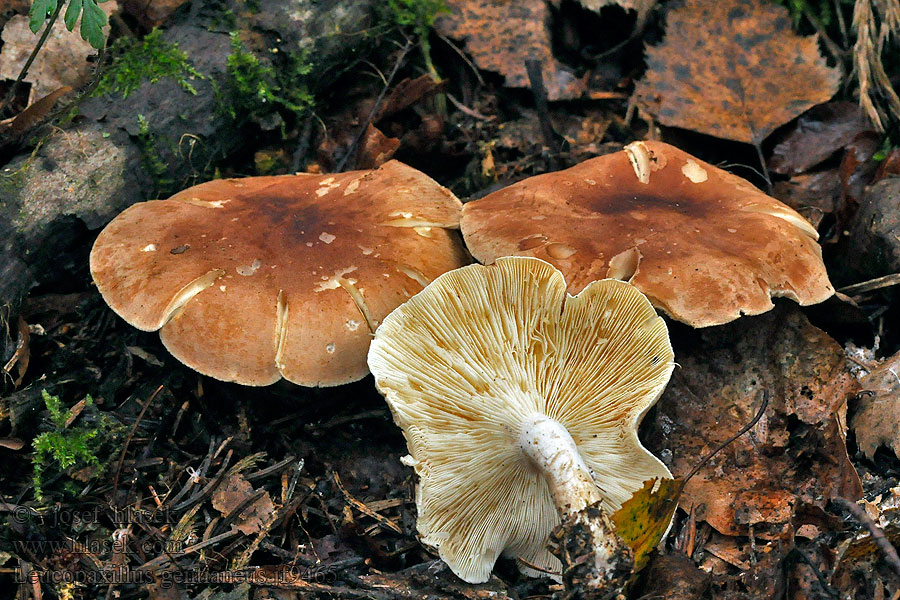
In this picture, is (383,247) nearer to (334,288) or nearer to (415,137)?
(334,288)

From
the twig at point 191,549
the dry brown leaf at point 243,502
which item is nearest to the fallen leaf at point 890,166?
the dry brown leaf at point 243,502

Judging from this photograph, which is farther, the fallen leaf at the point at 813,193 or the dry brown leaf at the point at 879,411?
the fallen leaf at the point at 813,193

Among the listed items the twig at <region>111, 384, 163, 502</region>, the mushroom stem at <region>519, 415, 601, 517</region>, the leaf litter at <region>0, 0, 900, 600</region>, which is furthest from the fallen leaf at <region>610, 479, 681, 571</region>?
the twig at <region>111, 384, 163, 502</region>

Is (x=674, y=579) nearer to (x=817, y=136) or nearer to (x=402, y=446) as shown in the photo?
(x=402, y=446)

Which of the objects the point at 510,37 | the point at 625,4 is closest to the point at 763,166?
the point at 625,4

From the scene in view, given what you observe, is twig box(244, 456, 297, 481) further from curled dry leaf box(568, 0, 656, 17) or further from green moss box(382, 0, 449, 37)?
curled dry leaf box(568, 0, 656, 17)

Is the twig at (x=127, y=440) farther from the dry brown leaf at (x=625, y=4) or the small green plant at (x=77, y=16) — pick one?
the dry brown leaf at (x=625, y=4)
